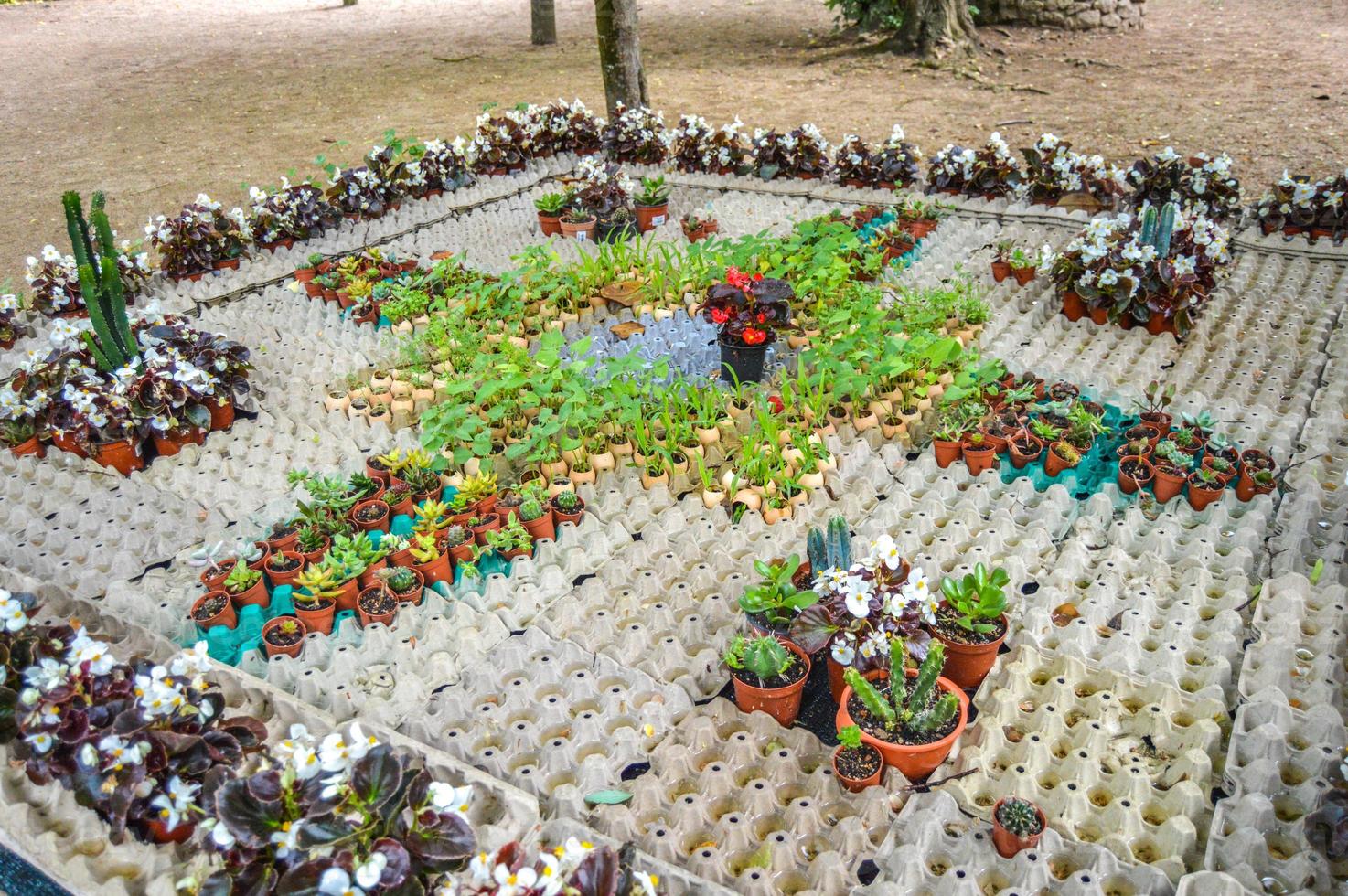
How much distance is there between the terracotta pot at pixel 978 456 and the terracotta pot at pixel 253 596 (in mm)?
3208

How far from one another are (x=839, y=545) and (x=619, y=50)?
8.11m

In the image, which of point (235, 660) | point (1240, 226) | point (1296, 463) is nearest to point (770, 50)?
point (1240, 226)

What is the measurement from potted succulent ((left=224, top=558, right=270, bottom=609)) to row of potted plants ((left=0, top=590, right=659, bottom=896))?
2.64 ft

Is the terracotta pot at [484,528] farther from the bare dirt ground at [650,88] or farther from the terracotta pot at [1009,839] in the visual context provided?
the bare dirt ground at [650,88]

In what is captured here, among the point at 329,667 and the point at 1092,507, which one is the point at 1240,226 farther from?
the point at 329,667

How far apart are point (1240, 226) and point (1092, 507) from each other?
4.01m

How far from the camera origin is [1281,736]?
280 centimetres

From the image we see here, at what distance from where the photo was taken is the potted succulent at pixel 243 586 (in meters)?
3.75

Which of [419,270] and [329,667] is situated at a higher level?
[419,270]

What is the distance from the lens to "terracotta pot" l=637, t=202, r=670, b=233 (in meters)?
7.51

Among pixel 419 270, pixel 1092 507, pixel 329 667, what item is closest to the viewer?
pixel 329 667

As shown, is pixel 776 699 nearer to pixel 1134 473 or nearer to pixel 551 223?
pixel 1134 473

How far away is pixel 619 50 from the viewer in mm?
9805

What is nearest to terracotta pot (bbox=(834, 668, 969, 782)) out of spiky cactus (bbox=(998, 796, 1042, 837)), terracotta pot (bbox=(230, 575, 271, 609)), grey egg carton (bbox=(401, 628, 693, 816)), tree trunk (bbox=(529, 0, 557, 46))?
spiky cactus (bbox=(998, 796, 1042, 837))
